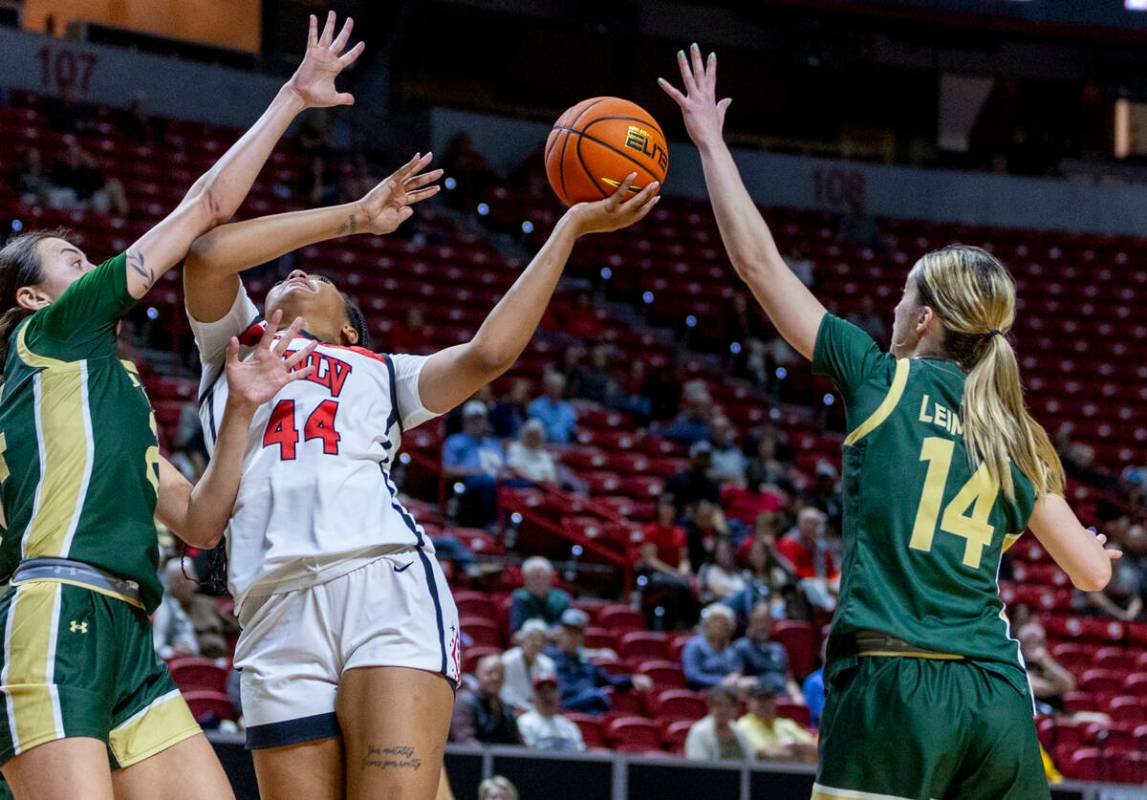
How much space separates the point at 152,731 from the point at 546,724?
19.7 feet

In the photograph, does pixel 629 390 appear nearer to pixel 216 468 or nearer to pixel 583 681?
pixel 583 681

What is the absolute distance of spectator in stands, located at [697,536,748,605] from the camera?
12.1 meters

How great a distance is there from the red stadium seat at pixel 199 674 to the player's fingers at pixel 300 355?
5571 mm

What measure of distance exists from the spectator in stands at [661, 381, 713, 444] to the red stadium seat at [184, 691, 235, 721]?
7608 mm

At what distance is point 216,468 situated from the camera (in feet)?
11.9

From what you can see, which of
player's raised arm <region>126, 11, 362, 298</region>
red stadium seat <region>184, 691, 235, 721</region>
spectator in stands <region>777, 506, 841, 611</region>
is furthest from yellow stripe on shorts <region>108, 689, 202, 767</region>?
spectator in stands <region>777, 506, 841, 611</region>


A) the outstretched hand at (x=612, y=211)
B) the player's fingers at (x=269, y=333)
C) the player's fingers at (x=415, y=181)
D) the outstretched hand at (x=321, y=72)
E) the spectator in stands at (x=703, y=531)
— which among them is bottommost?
the spectator in stands at (x=703, y=531)

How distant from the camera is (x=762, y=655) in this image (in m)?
10.8

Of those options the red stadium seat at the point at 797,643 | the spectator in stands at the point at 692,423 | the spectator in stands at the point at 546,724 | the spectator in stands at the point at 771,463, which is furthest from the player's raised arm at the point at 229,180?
the spectator in stands at the point at 692,423

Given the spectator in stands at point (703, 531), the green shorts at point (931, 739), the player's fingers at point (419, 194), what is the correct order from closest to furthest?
the green shorts at point (931, 739)
the player's fingers at point (419, 194)
the spectator in stands at point (703, 531)

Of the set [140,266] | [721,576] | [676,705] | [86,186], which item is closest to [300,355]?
[140,266]

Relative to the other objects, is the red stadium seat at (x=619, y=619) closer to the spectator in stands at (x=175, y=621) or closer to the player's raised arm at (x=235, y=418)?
the spectator in stands at (x=175, y=621)

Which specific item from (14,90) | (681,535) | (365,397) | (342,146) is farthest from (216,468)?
(342,146)

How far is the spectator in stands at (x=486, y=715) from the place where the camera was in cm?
912
